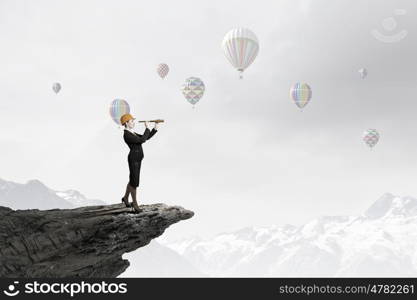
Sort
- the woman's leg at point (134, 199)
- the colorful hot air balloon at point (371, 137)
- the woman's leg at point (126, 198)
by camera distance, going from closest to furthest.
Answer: the woman's leg at point (134, 199), the woman's leg at point (126, 198), the colorful hot air balloon at point (371, 137)

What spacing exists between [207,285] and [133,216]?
6.19 metres

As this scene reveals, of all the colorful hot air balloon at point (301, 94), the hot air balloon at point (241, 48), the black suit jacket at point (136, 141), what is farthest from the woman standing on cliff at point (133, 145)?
the colorful hot air balloon at point (301, 94)

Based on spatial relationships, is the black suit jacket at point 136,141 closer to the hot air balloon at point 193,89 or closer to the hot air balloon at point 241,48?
the hot air balloon at point 241,48

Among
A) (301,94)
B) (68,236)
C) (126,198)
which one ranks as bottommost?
(68,236)

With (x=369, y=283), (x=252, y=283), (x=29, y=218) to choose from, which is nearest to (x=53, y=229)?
(x=29, y=218)

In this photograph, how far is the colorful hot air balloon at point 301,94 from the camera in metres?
107

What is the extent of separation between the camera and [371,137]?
14112 centimetres

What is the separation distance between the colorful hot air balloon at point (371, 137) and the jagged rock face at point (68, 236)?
398 ft

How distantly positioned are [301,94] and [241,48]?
25665mm

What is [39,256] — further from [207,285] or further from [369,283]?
[369,283]

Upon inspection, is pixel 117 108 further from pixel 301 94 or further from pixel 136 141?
pixel 136 141

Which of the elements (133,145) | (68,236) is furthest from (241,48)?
(68,236)

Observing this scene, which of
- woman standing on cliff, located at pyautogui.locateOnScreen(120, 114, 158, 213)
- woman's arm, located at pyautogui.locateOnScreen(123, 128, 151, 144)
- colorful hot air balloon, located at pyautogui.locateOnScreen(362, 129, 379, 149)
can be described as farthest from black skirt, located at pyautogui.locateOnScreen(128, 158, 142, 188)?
colorful hot air balloon, located at pyautogui.locateOnScreen(362, 129, 379, 149)

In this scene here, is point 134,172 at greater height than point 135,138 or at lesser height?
lesser
